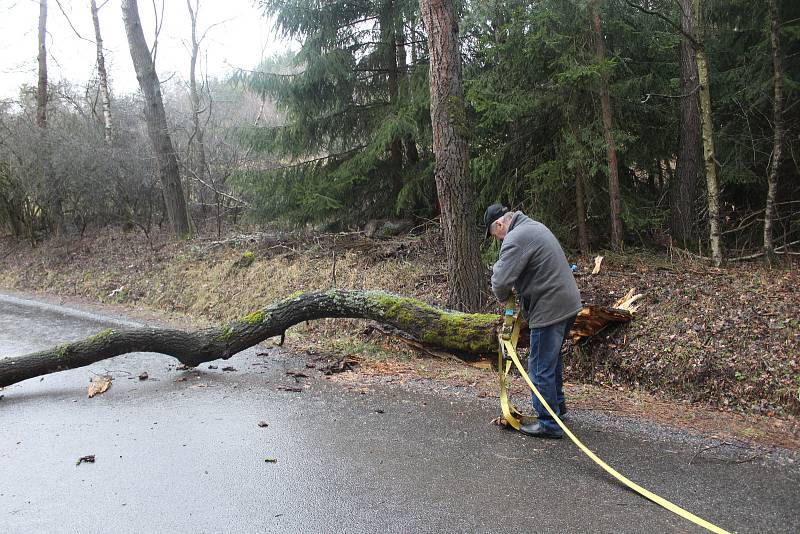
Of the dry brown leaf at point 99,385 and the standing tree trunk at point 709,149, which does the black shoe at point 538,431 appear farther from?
the standing tree trunk at point 709,149

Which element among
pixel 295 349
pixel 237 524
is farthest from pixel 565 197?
pixel 237 524

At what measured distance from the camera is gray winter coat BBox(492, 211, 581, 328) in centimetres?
491

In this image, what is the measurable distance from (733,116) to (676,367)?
23.7 feet

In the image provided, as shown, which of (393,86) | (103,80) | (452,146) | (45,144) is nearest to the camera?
(452,146)

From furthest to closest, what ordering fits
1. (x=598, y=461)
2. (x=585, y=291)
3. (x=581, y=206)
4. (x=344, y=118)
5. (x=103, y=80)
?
(x=103, y=80) → (x=344, y=118) → (x=581, y=206) → (x=585, y=291) → (x=598, y=461)

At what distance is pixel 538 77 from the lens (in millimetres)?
10500

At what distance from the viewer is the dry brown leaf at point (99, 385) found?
682 cm

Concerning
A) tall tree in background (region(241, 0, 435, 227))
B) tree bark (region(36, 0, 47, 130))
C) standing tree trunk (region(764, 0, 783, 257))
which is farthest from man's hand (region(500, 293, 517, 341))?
tree bark (region(36, 0, 47, 130))

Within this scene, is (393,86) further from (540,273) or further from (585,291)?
(540,273)

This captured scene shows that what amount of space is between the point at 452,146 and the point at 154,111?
13.3 m

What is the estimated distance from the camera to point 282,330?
7.97 m

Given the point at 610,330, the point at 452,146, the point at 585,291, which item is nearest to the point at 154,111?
the point at 452,146

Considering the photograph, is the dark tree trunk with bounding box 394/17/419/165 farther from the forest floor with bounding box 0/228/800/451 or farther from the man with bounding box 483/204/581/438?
the man with bounding box 483/204/581/438

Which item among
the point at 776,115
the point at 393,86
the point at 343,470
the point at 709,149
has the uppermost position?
the point at 393,86
